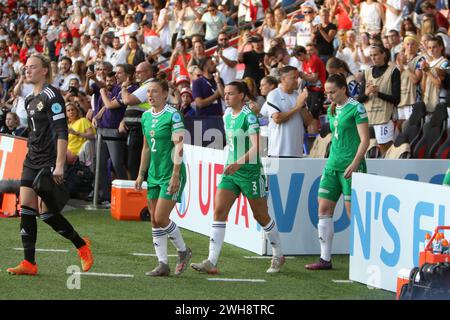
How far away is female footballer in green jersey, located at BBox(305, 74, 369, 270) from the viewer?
9492mm

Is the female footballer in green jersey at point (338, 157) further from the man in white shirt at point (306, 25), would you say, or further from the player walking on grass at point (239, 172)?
the man in white shirt at point (306, 25)

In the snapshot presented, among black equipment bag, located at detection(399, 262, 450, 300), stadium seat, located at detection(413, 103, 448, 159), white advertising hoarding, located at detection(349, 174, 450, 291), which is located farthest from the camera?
→ stadium seat, located at detection(413, 103, 448, 159)

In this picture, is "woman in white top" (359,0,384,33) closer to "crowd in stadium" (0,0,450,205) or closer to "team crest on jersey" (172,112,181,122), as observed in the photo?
"crowd in stadium" (0,0,450,205)

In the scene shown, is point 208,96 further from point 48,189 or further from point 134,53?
point 48,189

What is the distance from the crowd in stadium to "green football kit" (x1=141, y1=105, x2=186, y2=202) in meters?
2.65

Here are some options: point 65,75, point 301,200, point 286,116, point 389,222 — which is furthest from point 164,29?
point 389,222

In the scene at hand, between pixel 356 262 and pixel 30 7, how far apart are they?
23385 mm

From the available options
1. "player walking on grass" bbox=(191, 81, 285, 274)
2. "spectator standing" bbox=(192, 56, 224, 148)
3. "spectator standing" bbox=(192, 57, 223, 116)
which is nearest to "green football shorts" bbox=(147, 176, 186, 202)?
"player walking on grass" bbox=(191, 81, 285, 274)

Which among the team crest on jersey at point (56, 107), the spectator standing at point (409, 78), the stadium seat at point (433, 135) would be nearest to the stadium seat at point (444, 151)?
the stadium seat at point (433, 135)

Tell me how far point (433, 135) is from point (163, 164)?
5357 millimetres

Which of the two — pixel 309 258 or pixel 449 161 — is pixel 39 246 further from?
pixel 449 161

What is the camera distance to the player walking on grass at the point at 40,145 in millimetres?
8820

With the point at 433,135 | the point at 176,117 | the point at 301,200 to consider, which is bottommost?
the point at 301,200

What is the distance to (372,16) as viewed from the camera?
17.4 metres
